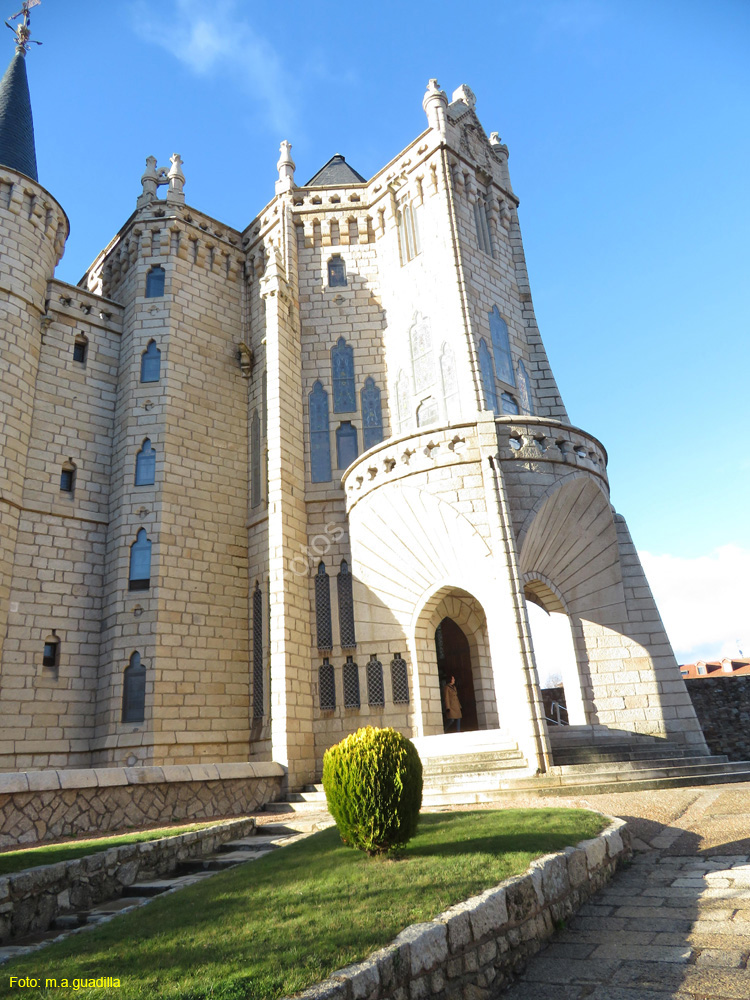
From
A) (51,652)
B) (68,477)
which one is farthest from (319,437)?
(51,652)

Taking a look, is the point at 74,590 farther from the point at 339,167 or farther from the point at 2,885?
the point at 339,167

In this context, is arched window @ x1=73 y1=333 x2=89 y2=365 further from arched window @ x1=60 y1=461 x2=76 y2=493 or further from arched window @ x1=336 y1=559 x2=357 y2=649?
arched window @ x1=336 y1=559 x2=357 y2=649

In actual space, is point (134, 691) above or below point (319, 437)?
below

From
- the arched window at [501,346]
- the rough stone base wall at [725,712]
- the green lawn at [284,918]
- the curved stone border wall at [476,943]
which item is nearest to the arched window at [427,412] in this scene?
the arched window at [501,346]

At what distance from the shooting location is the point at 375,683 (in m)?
15.2

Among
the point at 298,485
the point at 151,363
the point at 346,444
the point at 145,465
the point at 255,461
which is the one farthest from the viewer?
the point at 255,461

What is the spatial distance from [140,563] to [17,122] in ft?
46.2

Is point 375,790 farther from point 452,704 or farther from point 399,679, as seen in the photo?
point 452,704

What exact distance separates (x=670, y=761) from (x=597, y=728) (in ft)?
6.29

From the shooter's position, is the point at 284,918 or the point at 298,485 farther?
the point at 298,485

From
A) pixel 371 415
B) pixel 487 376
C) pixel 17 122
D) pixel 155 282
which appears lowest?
pixel 487 376

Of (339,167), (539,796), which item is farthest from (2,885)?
(339,167)

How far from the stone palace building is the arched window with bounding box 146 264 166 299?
4.4 inches

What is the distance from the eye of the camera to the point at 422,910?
14.9 feet
